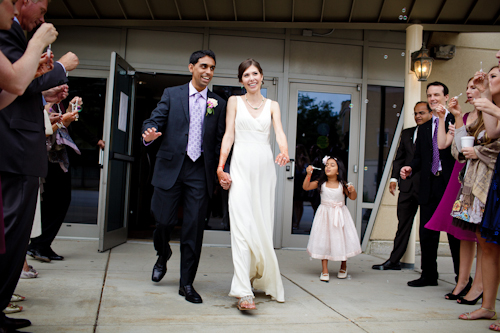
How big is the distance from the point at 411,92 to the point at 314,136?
1.68 metres

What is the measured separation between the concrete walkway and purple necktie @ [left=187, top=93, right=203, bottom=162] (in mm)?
1225

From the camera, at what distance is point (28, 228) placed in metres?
2.33

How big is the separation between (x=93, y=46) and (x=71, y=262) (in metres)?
3.52

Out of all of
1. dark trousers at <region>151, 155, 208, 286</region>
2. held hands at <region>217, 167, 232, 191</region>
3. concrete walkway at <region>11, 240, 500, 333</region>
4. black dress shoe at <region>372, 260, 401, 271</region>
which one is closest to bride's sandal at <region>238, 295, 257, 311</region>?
concrete walkway at <region>11, 240, 500, 333</region>

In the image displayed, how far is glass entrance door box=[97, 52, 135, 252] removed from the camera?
5598mm

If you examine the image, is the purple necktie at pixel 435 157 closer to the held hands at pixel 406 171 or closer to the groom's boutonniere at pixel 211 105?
the held hands at pixel 406 171

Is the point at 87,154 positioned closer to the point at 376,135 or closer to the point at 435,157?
the point at 376,135

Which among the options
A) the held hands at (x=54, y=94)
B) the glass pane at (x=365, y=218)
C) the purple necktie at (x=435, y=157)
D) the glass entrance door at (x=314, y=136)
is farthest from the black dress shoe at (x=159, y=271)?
the glass pane at (x=365, y=218)

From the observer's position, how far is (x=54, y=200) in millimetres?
4918

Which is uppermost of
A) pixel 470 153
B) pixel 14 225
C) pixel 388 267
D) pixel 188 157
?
pixel 470 153

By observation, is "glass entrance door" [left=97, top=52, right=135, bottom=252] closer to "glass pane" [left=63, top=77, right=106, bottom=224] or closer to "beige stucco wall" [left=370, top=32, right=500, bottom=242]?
"glass pane" [left=63, top=77, right=106, bottom=224]

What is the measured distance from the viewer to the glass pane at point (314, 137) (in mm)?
6703

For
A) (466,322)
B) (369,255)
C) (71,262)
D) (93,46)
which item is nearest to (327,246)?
(466,322)

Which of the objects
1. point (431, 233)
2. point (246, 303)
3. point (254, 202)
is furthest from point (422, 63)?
point (246, 303)
